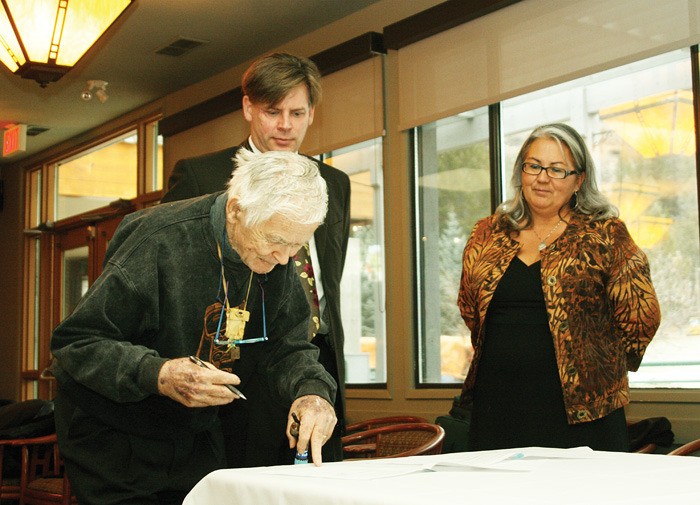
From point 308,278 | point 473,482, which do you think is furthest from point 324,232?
point 473,482

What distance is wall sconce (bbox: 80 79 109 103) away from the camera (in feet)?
26.4

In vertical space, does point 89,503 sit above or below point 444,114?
below

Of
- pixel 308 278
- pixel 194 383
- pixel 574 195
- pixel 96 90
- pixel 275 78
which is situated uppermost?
pixel 96 90

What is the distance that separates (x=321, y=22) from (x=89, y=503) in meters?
5.14

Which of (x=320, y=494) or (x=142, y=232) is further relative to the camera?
(x=142, y=232)

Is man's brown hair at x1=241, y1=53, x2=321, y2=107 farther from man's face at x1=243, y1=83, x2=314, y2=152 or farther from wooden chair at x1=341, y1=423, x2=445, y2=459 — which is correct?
wooden chair at x1=341, y1=423, x2=445, y2=459

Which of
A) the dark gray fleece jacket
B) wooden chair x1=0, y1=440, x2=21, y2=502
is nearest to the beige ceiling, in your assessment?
wooden chair x1=0, y1=440, x2=21, y2=502

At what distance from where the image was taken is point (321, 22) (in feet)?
21.7

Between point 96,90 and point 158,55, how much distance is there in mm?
1218

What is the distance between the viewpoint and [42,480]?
4.75 m

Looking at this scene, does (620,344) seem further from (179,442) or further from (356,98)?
(356,98)

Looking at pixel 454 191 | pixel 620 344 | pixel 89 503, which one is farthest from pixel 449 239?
pixel 89 503

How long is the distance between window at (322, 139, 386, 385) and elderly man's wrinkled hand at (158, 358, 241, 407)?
168 inches

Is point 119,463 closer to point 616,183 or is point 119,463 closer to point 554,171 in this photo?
point 554,171
